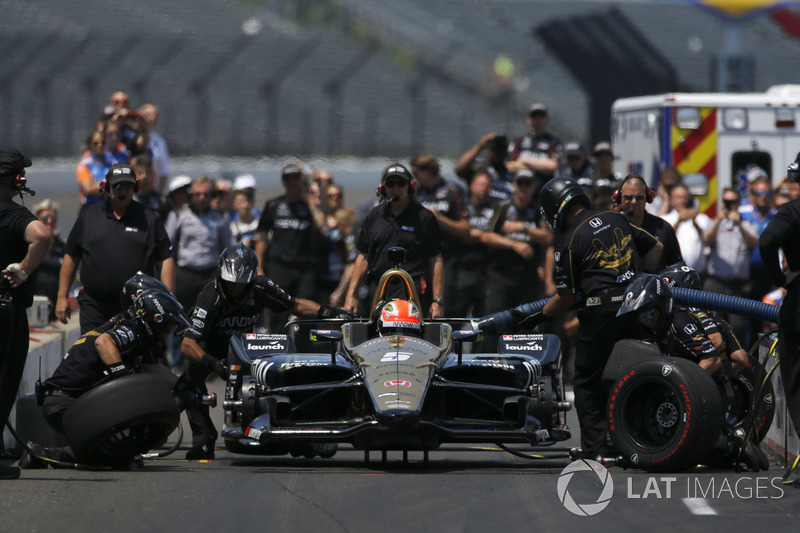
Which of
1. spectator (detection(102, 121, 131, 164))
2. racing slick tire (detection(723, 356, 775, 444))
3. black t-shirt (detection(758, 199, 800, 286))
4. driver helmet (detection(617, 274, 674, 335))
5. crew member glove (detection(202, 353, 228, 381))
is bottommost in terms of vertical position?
racing slick tire (detection(723, 356, 775, 444))

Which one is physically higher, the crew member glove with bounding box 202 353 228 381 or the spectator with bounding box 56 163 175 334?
the spectator with bounding box 56 163 175 334

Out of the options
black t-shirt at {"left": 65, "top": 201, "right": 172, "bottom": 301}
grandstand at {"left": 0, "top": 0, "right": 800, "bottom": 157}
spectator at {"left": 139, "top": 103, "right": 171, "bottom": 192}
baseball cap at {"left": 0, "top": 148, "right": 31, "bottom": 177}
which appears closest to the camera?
baseball cap at {"left": 0, "top": 148, "right": 31, "bottom": 177}

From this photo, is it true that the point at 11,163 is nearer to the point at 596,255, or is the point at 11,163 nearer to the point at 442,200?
the point at 596,255

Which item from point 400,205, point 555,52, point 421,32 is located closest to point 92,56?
point 421,32

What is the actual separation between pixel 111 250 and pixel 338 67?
84.9 feet

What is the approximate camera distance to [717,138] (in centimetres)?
1545

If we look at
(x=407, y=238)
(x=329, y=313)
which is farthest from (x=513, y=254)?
(x=329, y=313)

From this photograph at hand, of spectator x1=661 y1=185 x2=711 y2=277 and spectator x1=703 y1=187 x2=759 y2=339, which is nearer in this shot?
spectator x1=661 y1=185 x2=711 y2=277

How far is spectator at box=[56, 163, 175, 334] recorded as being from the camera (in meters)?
9.73

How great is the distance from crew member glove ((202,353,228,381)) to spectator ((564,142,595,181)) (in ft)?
19.1

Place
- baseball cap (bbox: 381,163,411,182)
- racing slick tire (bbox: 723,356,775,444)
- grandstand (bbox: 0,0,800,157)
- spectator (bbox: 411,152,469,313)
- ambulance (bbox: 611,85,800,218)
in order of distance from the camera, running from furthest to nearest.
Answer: grandstand (bbox: 0,0,800,157), ambulance (bbox: 611,85,800,218), spectator (bbox: 411,152,469,313), baseball cap (bbox: 381,163,411,182), racing slick tire (bbox: 723,356,775,444)

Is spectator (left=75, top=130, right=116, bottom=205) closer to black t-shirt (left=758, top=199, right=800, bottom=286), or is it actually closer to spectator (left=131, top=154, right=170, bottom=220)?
spectator (left=131, top=154, right=170, bottom=220)

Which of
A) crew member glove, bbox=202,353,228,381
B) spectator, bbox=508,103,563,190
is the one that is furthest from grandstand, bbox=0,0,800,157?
crew member glove, bbox=202,353,228,381

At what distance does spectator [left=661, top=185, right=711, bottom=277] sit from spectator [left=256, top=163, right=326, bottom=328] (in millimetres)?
3778
